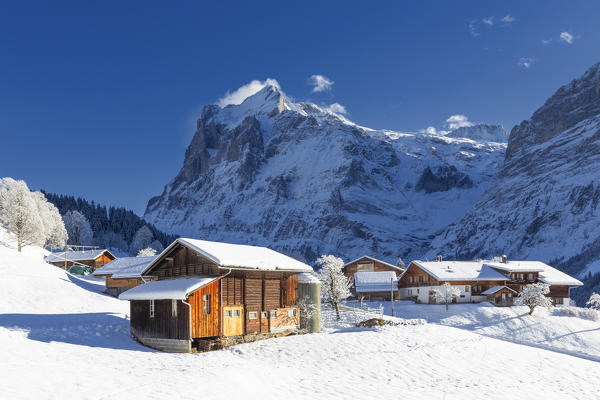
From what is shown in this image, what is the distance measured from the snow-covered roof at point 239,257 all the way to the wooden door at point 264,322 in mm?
3299

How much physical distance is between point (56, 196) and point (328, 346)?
5850 inches

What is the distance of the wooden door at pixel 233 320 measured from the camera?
1170 inches

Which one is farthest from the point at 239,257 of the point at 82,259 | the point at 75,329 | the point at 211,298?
the point at 82,259

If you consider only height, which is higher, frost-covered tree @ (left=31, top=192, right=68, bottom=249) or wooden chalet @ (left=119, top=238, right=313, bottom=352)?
frost-covered tree @ (left=31, top=192, right=68, bottom=249)

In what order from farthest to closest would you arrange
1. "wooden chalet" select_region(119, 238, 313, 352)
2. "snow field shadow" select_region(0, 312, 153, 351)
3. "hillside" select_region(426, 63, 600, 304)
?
"hillside" select_region(426, 63, 600, 304)
"wooden chalet" select_region(119, 238, 313, 352)
"snow field shadow" select_region(0, 312, 153, 351)

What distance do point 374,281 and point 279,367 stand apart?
2291 inches

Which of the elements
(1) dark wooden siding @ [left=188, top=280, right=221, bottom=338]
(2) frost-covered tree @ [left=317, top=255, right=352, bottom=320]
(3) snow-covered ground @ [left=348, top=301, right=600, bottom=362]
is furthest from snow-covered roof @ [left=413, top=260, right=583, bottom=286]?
(1) dark wooden siding @ [left=188, top=280, right=221, bottom=338]

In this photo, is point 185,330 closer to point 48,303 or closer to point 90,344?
point 90,344

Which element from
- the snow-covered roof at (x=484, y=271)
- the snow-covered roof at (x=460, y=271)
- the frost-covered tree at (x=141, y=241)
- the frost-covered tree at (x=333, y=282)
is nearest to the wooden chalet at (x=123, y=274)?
the frost-covered tree at (x=333, y=282)

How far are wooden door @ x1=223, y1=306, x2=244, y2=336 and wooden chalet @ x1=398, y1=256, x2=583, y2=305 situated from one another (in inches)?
1678

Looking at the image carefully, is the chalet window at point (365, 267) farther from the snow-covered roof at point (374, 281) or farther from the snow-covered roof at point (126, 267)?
the snow-covered roof at point (126, 267)

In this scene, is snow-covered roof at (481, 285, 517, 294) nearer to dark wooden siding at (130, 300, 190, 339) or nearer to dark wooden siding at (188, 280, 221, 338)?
dark wooden siding at (188, 280, 221, 338)

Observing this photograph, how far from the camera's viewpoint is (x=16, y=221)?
7100 cm

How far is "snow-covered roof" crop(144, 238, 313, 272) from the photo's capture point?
97.4 ft
